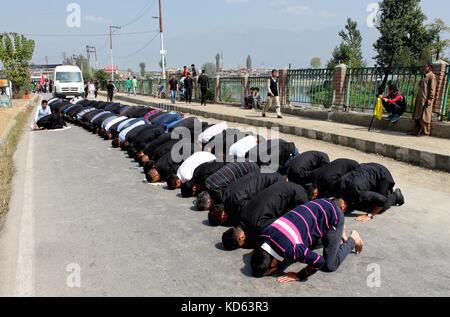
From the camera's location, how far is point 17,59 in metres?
29.3

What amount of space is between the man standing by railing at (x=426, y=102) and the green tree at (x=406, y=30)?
29.5 metres

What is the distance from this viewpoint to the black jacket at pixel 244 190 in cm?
399

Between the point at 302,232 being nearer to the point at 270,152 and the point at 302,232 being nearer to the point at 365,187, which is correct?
the point at 365,187

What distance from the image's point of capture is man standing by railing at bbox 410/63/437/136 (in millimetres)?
8406

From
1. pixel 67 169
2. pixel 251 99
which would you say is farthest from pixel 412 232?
pixel 251 99

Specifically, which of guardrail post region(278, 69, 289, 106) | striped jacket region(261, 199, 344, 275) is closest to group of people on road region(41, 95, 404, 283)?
striped jacket region(261, 199, 344, 275)

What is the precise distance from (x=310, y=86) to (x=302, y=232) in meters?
10.8

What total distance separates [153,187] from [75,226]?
1771 millimetres

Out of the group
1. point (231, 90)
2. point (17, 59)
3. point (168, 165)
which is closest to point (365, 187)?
point (168, 165)

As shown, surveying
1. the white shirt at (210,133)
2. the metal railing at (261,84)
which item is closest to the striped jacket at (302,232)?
the white shirt at (210,133)

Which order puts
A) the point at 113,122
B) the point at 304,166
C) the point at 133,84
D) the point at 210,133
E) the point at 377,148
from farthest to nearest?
the point at 133,84 → the point at 113,122 → the point at 377,148 → the point at 210,133 → the point at 304,166

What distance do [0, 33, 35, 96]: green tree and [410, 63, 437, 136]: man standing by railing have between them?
28.2 m

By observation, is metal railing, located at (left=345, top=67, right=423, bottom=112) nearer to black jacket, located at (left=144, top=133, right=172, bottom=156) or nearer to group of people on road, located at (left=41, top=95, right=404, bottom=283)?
group of people on road, located at (left=41, top=95, right=404, bottom=283)

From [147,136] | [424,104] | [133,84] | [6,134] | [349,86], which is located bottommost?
[6,134]
